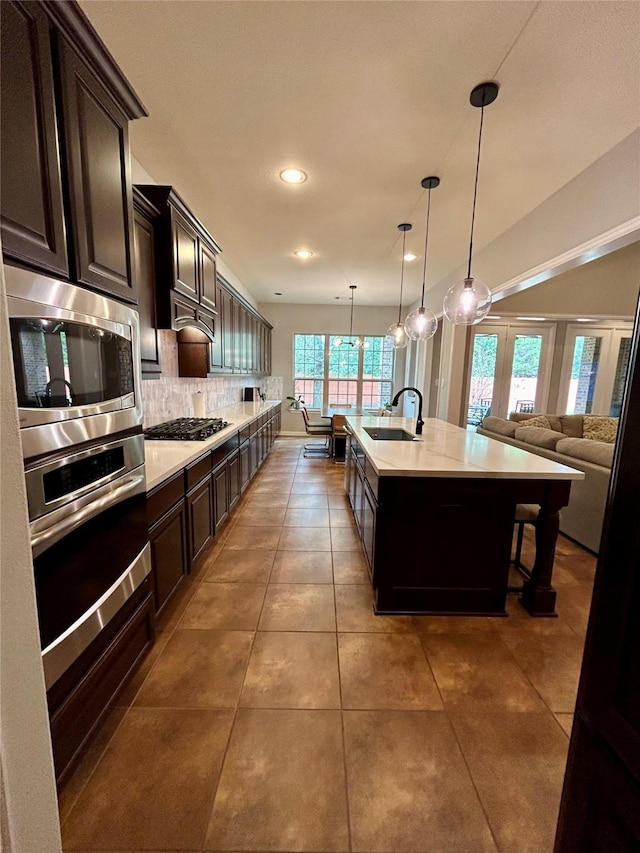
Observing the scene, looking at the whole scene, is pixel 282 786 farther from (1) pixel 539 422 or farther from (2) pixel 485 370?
(2) pixel 485 370

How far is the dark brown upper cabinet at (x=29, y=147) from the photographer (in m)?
0.83

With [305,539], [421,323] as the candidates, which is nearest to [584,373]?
[421,323]

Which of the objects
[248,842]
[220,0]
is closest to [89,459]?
[248,842]

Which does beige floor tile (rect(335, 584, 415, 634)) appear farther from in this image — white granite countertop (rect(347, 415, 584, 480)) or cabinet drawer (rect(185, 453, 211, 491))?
cabinet drawer (rect(185, 453, 211, 491))

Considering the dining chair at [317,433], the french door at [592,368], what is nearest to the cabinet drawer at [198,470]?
the dining chair at [317,433]

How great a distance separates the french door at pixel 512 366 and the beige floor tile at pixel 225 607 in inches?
216

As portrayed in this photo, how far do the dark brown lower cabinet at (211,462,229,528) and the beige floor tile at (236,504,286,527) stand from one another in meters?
0.35

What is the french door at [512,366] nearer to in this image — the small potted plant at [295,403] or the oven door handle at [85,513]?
the small potted plant at [295,403]

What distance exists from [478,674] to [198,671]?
4.37 feet

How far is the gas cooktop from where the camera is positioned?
8.29ft

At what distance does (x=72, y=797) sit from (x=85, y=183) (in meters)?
2.00

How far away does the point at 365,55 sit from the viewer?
1656mm

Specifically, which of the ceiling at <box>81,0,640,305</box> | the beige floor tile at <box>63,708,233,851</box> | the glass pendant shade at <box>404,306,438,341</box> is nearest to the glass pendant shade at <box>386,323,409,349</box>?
the glass pendant shade at <box>404,306,438,341</box>

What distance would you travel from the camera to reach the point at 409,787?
1.20m
